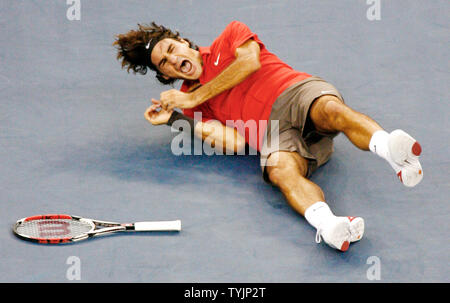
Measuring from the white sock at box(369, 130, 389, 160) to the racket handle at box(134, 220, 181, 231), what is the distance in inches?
33.4

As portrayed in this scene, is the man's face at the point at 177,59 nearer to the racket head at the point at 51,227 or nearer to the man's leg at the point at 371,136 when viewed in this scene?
the man's leg at the point at 371,136

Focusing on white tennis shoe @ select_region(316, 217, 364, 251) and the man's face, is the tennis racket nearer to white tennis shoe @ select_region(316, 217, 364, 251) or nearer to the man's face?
white tennis shoe @ select_region(316, 217, 364, 251)

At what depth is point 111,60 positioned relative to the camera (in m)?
4.68

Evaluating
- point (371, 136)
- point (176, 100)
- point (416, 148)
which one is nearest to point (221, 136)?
point (176, 100)

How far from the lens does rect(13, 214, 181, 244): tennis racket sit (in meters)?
3.12

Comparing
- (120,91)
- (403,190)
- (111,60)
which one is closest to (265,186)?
(403,190)

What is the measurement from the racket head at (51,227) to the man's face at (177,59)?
3.27ft

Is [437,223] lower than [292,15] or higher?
lower

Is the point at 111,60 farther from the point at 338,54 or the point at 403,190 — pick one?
the point at 403,190

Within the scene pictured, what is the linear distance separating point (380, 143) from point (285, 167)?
46 cm

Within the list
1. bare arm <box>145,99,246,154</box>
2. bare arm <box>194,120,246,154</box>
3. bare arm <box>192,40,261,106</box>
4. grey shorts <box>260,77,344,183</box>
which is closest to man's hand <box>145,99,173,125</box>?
bare arm <box>145,99,246,154</box>

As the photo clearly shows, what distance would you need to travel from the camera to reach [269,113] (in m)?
→ 3.58

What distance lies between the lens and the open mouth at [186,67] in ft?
12.4

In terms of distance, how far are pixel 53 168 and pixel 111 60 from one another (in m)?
1.18
